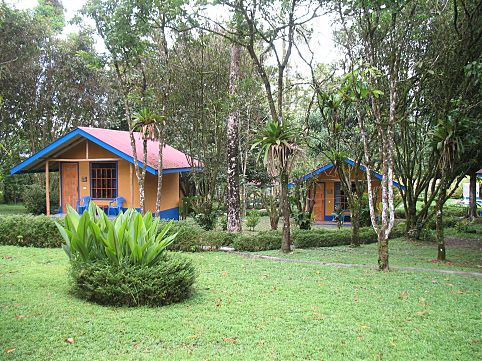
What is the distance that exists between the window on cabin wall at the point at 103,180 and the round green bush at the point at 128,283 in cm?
1273

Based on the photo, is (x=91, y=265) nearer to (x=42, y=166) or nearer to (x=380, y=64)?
(x=380, y=64)

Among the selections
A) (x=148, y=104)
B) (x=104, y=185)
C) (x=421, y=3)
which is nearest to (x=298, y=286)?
(x=421, y=3)

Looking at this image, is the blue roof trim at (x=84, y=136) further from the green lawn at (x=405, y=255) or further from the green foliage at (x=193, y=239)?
the green lawn at (x=405, y=255)

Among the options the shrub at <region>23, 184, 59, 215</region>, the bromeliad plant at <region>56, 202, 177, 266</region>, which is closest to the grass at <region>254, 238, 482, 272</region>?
the bromeliad plant at <region>56, 202, 177, 266</region>

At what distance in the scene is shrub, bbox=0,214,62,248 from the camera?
35.3ft

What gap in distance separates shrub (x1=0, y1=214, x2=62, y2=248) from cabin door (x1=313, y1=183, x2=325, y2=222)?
47.1 ft

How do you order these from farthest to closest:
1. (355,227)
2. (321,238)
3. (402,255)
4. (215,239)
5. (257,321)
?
1. (355,227)
2. (321,238)
3. (402,255)
4. (215,239)
5. (257,321)

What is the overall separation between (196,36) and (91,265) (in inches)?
578

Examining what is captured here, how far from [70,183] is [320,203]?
40.6 feet

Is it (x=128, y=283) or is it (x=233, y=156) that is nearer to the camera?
(x=128, y=283)

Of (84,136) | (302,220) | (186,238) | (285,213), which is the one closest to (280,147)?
(285,213)

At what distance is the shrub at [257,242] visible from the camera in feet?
37.0

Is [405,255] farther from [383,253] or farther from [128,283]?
[128,283]

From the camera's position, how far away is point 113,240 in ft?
19.1
